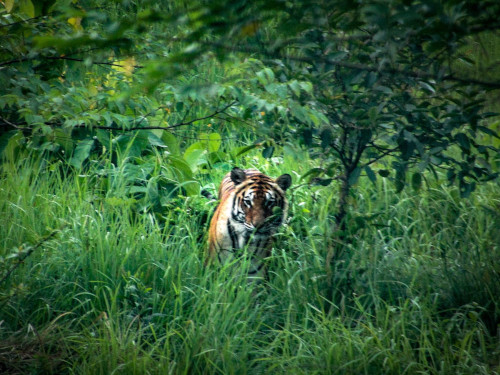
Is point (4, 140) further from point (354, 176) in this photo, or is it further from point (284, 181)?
point (354, 176)

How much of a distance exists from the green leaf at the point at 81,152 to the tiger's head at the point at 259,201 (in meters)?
1.44

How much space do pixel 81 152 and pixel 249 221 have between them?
1.82m

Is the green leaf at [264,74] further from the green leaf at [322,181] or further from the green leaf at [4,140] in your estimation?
the green leaf at [4,140]

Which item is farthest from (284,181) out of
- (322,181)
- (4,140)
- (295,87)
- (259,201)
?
(4,140)

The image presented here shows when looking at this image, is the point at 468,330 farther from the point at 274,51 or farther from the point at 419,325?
the point at 274,51

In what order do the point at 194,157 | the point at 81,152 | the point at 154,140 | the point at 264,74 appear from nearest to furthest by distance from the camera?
the point at 264,74, the point at 81,152, the point at 154,140, the point at 194,157

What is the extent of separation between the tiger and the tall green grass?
5.3 inches

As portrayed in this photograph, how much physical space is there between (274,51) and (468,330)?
2014mm

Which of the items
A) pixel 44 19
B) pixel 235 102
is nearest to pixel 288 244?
pixel 235 102

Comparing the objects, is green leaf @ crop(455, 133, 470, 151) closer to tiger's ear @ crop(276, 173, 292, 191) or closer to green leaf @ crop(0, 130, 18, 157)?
tiger's ear @ crop(276, 173, 292, 191)

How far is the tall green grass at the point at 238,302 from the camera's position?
2943 mm

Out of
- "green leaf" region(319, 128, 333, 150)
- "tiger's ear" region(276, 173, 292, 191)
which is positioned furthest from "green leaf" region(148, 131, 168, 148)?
"green leaf" region(319, 128, 333, 150)

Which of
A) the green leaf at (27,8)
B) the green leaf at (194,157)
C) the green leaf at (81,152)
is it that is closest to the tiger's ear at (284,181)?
the green leaf at (194,157)

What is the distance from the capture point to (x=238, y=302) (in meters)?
3.44
